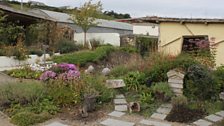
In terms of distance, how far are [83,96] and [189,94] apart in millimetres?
2688

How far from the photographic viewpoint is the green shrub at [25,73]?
1255 centimetres

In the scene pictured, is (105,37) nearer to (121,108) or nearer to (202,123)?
(121,108)

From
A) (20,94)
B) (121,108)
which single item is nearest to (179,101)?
(121,108)

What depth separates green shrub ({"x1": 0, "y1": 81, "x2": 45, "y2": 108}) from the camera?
7.62 metres

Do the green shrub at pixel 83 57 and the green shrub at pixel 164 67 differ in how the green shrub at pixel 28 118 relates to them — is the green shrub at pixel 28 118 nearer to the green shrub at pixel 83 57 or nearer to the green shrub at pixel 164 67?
the green shrub at pixel 164 67

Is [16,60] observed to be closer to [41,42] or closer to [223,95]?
[41,42]

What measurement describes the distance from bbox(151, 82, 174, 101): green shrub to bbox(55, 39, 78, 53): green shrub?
12.6 metres

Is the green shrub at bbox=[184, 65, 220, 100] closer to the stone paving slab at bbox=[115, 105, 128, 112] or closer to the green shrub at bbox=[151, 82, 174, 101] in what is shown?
the green shrub at bbox=[151, 82, 174, 101]

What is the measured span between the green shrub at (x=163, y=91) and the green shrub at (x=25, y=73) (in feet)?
19.1

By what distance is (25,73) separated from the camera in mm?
13023

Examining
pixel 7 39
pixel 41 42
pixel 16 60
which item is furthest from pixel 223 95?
pixel 41 42

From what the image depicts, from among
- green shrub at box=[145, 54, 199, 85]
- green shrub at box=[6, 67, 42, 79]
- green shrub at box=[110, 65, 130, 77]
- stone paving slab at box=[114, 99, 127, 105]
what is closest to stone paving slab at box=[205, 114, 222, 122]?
green shrub at box=[145, 54, 199, 85]

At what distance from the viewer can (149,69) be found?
9.29m

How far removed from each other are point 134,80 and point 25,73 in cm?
587
